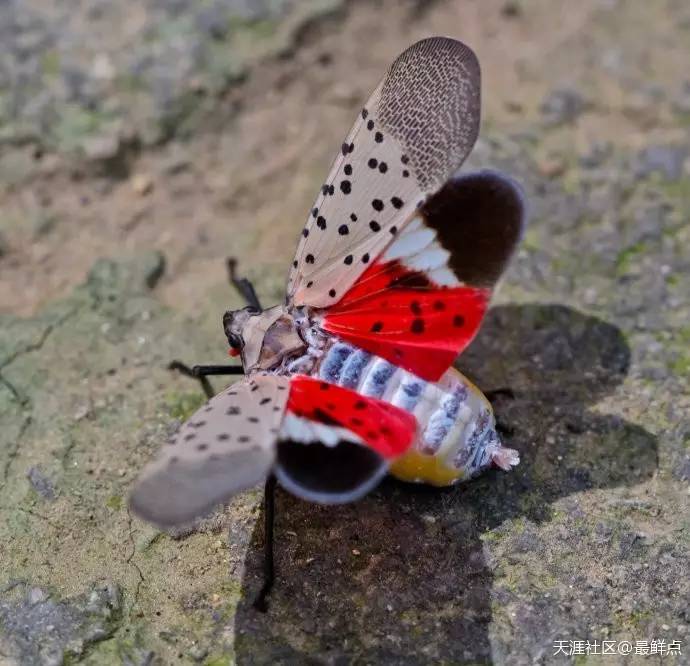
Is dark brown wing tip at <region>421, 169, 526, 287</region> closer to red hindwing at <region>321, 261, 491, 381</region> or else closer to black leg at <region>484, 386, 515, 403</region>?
red hindwing at <region>321, 261, 491, 381</region>

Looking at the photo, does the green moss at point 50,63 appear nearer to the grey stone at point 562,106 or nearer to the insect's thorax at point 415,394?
the insect's thorax at point 415,394

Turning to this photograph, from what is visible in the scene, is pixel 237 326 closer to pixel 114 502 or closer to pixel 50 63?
pixel 114 502

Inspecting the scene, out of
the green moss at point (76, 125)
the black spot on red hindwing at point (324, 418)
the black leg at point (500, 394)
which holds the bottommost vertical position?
the black leg at point (500, 394)

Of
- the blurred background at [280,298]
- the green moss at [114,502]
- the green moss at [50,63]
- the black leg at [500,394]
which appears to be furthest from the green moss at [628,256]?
the green moss at [50,63]

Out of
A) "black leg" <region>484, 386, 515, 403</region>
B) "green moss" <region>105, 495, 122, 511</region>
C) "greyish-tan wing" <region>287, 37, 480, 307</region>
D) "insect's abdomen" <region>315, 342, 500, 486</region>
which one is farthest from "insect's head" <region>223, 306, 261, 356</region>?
"black leg" <region>484, 386, 515, 403</region>

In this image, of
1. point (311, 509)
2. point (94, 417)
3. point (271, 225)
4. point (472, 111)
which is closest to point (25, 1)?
point (271, 225)

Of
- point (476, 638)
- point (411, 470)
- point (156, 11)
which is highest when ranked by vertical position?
point (156, 11)

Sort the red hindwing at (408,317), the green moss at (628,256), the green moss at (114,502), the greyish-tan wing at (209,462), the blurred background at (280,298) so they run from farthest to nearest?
the green moss at (628,256)
the green moss at (114,502)
the red hindwing at (408,317)
the blurred background at (280,298)
the greyish-tan wing at (209,462)

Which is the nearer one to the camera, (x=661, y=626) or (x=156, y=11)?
(x=661, y=626)

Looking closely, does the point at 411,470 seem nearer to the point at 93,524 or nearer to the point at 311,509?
the point at 311,509
